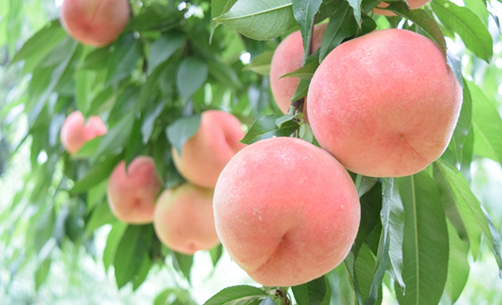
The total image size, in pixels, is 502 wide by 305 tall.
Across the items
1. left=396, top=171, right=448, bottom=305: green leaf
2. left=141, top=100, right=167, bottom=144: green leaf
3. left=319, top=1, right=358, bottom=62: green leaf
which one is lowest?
left=141, top=100, right=167, bottom=144: green leaf

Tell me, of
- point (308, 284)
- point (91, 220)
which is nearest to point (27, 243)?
point (91, 220)

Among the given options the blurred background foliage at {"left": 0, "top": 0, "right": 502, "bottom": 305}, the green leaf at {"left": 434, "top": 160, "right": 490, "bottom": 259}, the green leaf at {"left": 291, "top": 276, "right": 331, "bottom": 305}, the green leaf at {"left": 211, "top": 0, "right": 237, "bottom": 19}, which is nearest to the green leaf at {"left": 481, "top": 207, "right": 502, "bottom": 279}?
the green leaf at {"left": 434, "top": 160, "right": 490, "bottom": 259}

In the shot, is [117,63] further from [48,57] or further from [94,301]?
[94,301]

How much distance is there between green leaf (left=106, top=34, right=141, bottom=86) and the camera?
1119 mm

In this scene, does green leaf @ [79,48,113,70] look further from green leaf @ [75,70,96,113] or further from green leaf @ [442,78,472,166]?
green leaf @ [442,78,472,166]

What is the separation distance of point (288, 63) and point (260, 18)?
3.8 inches

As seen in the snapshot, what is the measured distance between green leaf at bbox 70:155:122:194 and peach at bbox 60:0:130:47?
0.30m

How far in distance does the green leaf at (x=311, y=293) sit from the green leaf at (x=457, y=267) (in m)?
0.27

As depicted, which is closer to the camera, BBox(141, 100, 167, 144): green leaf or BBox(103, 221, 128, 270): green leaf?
BBox(141, 100, 167, 144): green leaf

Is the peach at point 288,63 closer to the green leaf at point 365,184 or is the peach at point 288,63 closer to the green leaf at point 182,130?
the green leaf at point 365,184

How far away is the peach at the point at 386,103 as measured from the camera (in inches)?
16.5

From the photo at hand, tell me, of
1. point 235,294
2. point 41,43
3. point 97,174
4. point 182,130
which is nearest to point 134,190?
point 97,174

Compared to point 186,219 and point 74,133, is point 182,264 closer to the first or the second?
point 186,219

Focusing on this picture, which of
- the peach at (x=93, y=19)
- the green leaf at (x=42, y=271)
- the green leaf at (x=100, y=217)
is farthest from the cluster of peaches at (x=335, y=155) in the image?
the green leaf at (x=42, y=271)
